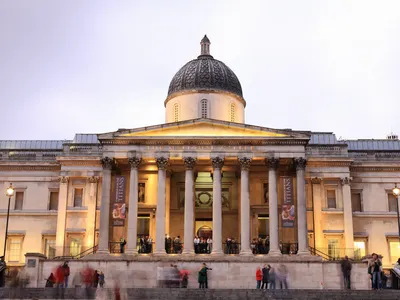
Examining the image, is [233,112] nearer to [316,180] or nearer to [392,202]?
[316,180]

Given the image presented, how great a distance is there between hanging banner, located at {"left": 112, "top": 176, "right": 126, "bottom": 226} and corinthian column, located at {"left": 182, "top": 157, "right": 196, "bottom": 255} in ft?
13.9

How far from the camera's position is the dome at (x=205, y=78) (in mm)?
47750

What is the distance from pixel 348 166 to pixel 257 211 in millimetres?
8038

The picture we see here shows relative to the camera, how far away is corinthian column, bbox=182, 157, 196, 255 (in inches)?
1564

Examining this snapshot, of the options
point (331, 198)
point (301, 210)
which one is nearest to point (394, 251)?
point (331, 198)

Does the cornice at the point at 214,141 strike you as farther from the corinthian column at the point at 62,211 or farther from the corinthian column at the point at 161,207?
the corinthian column at the point at 62,211

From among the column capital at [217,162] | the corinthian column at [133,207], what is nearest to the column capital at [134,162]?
the corinthian column at [133,207]

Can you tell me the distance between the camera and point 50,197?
4853cm

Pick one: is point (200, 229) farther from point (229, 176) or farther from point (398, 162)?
point (398, 162)

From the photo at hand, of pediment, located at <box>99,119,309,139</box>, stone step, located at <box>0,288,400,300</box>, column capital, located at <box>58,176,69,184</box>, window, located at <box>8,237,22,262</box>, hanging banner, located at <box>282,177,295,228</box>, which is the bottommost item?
stone step, located at <box>0,288,400,300</box>

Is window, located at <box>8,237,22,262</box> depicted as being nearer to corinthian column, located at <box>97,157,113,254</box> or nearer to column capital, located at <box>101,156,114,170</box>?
corinthian column, located at <box>97,157,113,254</box>

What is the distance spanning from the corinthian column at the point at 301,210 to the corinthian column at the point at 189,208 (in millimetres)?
7154

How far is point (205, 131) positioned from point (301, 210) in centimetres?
863

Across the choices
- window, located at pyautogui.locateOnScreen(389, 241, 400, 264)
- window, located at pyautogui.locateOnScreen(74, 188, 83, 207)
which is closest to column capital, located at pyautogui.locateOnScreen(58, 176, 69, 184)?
window, located at pyautogui.locateOnScreen(74, 188, 83, 207)
